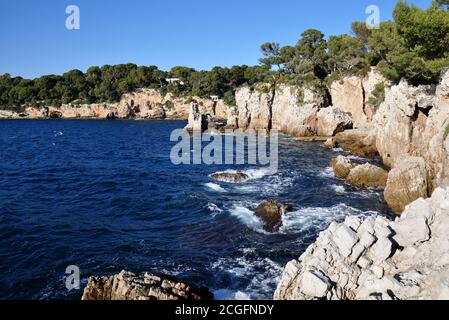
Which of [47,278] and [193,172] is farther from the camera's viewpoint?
[193,172]

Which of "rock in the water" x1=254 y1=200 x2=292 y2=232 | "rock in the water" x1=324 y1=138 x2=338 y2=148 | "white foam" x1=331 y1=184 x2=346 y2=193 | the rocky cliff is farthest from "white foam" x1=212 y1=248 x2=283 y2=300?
the rocky cliff

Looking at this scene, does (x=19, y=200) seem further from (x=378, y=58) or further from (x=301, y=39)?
(x=301, y=39)

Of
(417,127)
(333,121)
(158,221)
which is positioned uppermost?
(333,121)

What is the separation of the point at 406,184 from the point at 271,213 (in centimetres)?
924

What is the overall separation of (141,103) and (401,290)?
430 ft

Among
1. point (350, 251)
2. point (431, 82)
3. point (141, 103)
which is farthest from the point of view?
point (141, 103)

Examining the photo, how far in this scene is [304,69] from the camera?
82.7m

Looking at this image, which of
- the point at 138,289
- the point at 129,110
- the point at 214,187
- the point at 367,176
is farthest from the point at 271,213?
the point at 129,110

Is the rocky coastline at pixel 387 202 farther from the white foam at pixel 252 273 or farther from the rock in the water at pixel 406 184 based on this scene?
the white foam at pixel 252 273

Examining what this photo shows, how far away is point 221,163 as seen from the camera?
1828 inches

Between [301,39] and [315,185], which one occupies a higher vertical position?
[301,39]

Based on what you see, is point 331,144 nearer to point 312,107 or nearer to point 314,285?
point 312,107

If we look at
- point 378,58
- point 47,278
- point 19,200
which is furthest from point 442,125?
point 378,58
